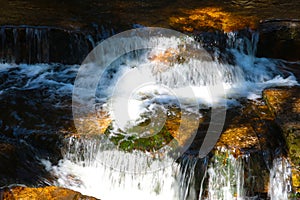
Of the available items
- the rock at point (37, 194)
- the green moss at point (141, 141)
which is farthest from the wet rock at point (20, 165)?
the green moss at point (141, 141)

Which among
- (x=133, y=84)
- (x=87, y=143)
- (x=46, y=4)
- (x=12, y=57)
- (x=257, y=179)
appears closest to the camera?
(x=257, y=179)

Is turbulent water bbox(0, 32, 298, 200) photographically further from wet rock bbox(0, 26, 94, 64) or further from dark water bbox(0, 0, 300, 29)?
dark water bbox(0, 0, 300, 29)

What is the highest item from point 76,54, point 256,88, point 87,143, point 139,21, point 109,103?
point 139,21

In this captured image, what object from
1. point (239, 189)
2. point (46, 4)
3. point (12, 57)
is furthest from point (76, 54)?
point (239, 189)

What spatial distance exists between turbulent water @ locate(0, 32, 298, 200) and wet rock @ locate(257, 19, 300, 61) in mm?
146

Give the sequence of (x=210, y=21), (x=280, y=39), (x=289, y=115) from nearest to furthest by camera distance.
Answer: (x=289, y=115) < (x=280, y=39) < (x=210, y=21)

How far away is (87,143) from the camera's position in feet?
15.8

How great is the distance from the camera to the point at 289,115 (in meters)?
4.88

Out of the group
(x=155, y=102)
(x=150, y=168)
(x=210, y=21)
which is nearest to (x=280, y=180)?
(x=150, y=168)

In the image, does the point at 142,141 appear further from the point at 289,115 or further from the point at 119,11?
the point at 119,11

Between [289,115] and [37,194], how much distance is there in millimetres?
2890

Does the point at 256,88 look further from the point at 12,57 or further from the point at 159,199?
the point at 12,57

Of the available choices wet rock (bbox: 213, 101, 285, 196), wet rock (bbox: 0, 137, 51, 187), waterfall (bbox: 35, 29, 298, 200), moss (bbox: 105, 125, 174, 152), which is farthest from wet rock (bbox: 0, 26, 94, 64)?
wet rock (bbox: 213, 101, 285, 196)

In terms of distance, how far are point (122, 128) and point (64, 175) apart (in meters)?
0.83
